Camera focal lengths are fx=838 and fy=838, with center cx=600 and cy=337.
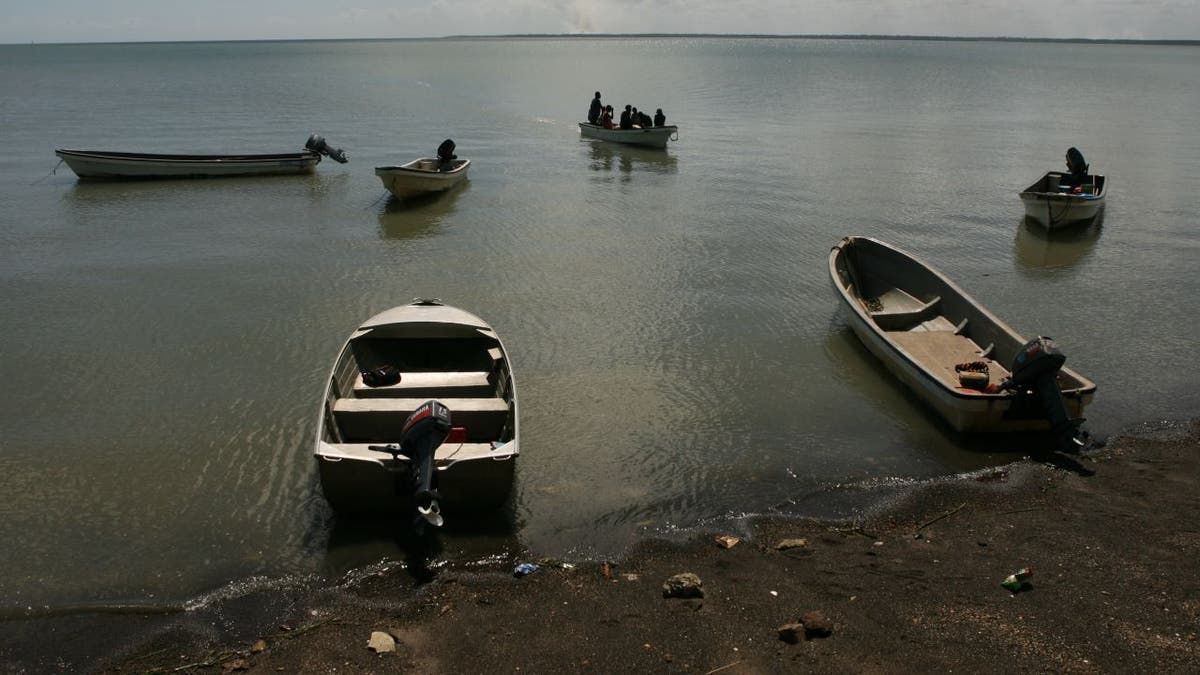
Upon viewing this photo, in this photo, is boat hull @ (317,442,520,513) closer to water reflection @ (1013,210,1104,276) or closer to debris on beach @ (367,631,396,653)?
debris on beach @ (367,631,396,653)

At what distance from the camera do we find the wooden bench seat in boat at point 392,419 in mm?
9812

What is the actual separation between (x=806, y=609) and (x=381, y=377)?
240 inches

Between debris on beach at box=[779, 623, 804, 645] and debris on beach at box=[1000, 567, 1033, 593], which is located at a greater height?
debris on beach at box=[1000, 567, 1033, 593]

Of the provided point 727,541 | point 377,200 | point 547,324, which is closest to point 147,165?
point 377,200

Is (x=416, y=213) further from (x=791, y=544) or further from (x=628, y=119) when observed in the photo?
(x=791, y=544)

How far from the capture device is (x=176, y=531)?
922cm

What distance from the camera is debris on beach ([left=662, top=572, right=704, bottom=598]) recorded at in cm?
785

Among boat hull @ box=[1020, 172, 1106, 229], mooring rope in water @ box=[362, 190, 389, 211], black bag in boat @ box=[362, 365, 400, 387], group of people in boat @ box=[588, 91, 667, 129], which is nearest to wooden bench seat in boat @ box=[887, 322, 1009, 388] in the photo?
black bag in boat @ box=[362, 365, 400, 387]

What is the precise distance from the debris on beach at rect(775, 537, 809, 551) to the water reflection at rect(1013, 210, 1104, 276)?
1352 centimetres

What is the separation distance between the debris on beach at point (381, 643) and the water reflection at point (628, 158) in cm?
2720

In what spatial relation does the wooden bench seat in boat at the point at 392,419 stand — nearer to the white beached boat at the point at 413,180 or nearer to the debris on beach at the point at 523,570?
the debris on beach at the point at 523,570

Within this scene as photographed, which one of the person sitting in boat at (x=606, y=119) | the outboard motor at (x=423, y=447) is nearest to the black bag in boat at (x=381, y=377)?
the outboard motor at (x=423, y=447)

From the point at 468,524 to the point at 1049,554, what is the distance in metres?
6.03

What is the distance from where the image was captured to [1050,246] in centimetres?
2172
